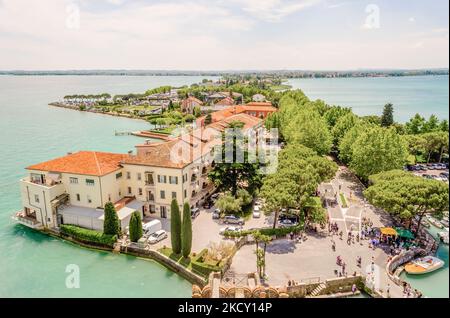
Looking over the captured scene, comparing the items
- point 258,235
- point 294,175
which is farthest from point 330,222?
point 258,235

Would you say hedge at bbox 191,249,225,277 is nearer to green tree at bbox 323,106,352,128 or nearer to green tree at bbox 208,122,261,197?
green tree at bbox 208,122,261,197

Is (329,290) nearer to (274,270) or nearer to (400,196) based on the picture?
(274,270)

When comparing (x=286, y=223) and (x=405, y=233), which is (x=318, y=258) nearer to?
(x=286, y=223)
